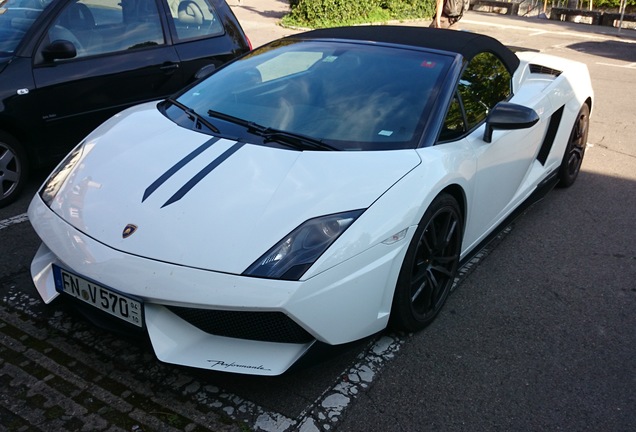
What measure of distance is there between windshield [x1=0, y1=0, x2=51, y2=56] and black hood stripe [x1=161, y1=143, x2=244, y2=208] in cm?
247

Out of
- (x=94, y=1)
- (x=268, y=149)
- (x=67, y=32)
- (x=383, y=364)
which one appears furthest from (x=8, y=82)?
(x=383, y=364)

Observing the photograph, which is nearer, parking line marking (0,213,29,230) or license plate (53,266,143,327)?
license plate (53,266,143,327)

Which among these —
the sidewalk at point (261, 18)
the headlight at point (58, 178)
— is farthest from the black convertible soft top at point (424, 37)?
the sidewalk at point (261, 18)

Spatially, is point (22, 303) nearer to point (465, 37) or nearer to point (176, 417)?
point (176, 417)

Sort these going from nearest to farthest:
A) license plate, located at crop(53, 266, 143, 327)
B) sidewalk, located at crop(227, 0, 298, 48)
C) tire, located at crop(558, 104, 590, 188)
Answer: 1. license plate, located at crop(53, 266, 143, 327)
2. tire, located at crop(558, 104, 590, 188)
3. sidewalk, located at crop(227, 0, 298, 48)

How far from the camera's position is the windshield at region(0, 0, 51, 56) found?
4633 millimetres

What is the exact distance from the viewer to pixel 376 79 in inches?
137

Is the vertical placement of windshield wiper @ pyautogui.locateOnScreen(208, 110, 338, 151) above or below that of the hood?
above

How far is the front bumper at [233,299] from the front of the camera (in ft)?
7.89

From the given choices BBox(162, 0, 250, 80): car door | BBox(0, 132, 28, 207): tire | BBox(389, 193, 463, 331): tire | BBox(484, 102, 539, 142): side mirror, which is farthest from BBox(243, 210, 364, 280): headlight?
BBox(162, 0, 250, 80): car door

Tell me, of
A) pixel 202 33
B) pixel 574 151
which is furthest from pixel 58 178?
pixel 574 151

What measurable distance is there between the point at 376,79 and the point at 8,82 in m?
2.58

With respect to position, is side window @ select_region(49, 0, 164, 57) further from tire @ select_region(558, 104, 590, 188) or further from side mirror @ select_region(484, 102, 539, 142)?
tire @ select_region(558, 104, 590, 188)

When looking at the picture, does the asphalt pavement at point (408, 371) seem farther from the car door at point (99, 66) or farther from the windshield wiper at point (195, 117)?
the windshield wiper at point (195, 117)
